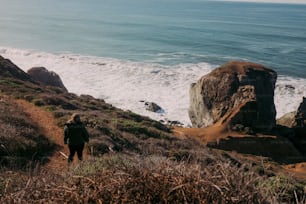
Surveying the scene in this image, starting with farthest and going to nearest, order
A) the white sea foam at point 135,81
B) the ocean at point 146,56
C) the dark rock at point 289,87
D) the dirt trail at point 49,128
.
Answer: the dark rock at point 289,87
the ocean at point 146,56
the white sea foam at point 135,81
the dirt trail at point 49,128

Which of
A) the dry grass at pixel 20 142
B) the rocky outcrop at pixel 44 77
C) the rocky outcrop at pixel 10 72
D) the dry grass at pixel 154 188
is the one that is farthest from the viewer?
the rocky outcrop at pixel 44 77

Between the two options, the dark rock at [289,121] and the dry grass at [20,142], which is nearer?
the dry grass at [20,142]

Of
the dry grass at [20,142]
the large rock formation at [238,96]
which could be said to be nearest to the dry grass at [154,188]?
the dry grass at [20,142]

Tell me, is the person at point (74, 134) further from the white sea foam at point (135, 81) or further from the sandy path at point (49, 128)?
the white sea foam at point (135, 81)

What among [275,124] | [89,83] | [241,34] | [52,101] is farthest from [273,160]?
[241,34]

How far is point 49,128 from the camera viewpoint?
1430 centimetres

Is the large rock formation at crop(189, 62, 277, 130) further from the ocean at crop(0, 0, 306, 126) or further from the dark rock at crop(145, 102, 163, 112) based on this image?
the dark rock at crop(145, 102, 163, 112)

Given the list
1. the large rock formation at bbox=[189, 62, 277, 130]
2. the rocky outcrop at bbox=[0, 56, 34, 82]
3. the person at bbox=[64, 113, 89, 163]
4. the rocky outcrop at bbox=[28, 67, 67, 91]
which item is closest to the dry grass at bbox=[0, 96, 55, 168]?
the person at bbox=[64, 113, 89, 163]

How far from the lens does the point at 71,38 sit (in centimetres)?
6900

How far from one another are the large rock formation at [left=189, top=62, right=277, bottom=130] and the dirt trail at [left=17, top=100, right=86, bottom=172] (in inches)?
430

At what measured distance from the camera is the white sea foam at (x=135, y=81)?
117 feet

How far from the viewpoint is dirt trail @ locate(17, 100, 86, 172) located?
11203mm

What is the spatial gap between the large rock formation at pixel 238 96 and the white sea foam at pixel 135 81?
193 inches

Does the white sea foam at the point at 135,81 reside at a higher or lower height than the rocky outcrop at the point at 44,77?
lower
